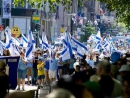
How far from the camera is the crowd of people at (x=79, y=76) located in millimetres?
6078

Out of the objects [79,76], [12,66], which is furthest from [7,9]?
[79,76]

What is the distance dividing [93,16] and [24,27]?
50.4 m

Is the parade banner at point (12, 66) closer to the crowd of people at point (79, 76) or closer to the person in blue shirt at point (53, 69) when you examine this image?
the crowd of people at point (79, 76)

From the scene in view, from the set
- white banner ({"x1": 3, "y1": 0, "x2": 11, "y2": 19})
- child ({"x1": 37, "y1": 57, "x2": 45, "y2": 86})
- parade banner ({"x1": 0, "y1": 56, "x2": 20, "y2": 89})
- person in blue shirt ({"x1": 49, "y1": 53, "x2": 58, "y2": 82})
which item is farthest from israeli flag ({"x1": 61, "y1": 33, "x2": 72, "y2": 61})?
white banner ({"x1": 3, "y1": 0, "x2": 11, "y2": 19})

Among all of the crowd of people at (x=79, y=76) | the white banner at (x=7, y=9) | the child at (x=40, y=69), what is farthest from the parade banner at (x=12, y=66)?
the white banner at (x=7, y=9)

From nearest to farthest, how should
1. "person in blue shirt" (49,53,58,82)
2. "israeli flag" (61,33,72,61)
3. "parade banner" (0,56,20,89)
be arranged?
1. "parade banner" (0,56,20,89)
2. "person in blue shirt" (49,53,58,82)
3. "israeli flag" (61,33,72,61)

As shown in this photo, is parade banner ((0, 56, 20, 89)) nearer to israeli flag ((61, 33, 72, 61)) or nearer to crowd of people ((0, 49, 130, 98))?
crowd of people ((0, 49, 130, 98))

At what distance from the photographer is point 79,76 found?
25.4 feet

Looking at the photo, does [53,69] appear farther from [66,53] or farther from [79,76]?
[79,76]

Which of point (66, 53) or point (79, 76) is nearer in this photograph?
point (79, 76)

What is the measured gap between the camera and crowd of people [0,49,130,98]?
6.08 m

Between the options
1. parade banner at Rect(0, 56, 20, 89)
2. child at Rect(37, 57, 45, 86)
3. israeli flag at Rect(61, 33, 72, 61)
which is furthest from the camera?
israeli flag at Rect(61, 33, 72, 61)

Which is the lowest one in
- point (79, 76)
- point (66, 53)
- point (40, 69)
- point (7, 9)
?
point (40, 69)

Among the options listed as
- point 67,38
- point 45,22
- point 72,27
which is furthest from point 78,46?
point 72,27
